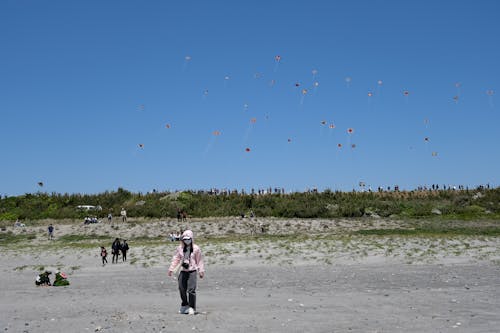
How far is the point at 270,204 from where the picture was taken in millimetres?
52969

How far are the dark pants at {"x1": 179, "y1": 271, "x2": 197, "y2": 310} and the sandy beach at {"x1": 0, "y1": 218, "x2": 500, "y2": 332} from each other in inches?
16.0

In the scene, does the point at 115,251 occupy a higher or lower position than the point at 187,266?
lower

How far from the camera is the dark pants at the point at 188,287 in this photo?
11391 millimetres

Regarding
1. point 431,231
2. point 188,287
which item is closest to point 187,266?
point 188,287

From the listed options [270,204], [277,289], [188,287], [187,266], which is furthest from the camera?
[270,204]

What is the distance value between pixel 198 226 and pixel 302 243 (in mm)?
13153

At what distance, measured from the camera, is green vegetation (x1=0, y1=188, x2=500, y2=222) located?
157ft

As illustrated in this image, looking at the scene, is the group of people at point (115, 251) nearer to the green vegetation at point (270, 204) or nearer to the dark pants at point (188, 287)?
the dark pants at point (188, 287)

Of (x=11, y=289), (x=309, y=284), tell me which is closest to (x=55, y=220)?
(x=11, y=289)

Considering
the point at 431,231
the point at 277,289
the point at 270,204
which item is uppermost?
the point at 270,204

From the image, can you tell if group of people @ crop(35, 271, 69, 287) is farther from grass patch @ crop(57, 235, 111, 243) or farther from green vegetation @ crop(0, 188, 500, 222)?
green vegetation @ crop(0, 188, 500, 222)

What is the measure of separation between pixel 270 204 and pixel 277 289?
3744 cm

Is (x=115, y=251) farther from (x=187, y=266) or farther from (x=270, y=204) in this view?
(x=270, y=204)

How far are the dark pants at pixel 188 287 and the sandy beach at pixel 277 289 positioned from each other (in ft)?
1.34
